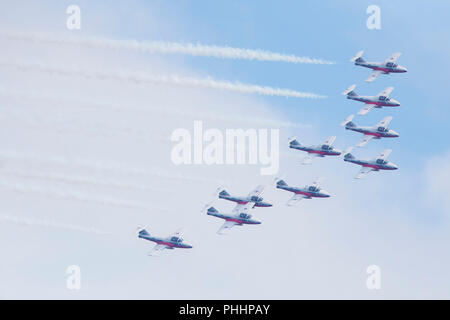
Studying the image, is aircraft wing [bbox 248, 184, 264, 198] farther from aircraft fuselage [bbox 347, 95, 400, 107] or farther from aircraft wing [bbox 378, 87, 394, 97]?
aircraft wing [bbox 378, 87, 394, 97]

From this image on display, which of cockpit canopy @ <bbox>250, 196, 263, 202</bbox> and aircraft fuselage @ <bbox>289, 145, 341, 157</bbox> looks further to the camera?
aircraft fuselage @ <bbox>289, 145, 341, 157</bbox>

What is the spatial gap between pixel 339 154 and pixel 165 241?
50.2 ft

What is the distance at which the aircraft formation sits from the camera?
370 feet

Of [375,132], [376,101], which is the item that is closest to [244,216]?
[375,132]

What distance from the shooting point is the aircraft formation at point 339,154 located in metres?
113

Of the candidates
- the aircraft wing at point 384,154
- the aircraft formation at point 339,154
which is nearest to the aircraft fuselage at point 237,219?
the aircraft formation at point 339,154

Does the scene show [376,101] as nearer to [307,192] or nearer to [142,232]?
[307,192]

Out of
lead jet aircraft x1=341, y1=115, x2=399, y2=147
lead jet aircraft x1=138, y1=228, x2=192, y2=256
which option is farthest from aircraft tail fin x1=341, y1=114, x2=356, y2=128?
lead jet aircraft x1=138, y1=228, x2=192, y2=256

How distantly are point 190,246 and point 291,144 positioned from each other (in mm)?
11222

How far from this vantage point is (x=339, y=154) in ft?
380
